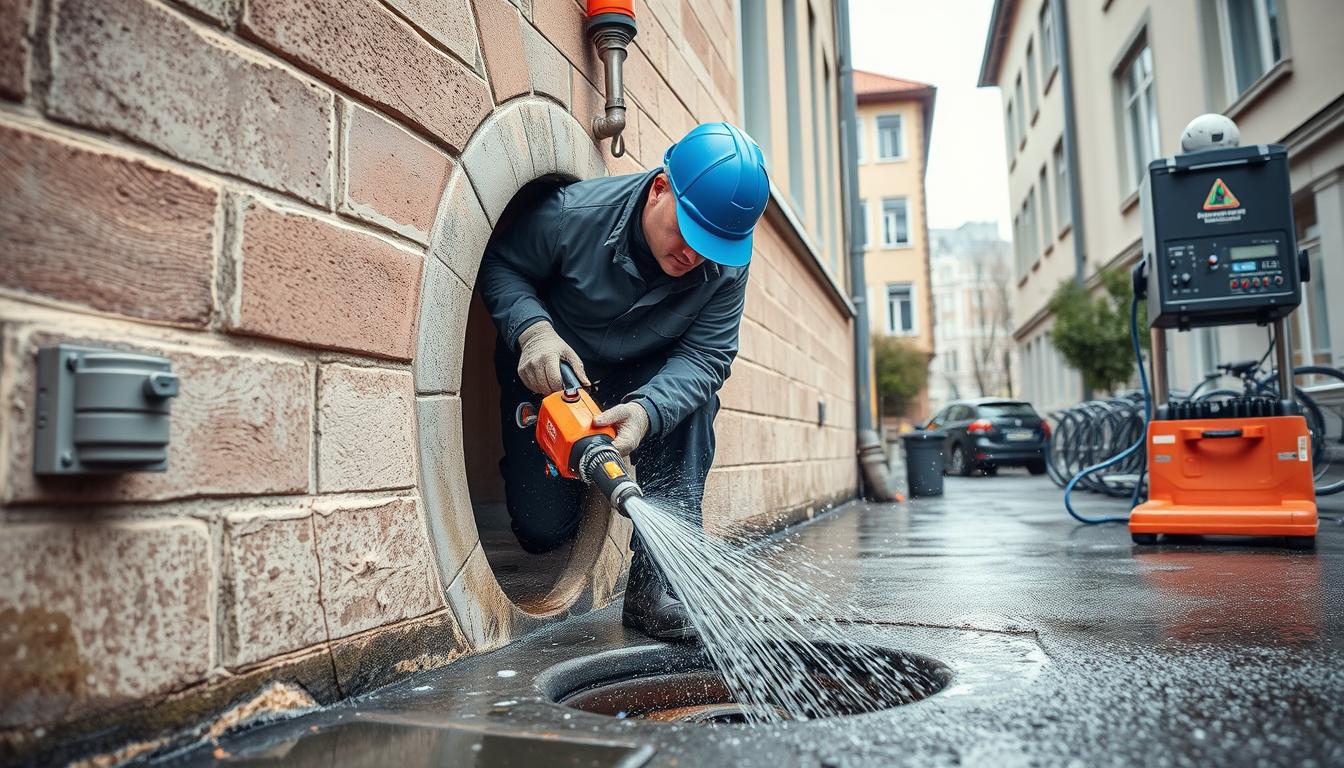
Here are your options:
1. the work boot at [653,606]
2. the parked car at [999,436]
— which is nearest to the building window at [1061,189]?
the parked car at [999,436]

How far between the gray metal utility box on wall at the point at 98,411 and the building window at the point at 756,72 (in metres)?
6.02

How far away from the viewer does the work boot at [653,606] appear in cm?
294

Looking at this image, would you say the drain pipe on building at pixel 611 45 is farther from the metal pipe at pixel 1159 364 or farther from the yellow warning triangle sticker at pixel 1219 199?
the metal pipe at pixel 1159 364

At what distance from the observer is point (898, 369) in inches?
1323

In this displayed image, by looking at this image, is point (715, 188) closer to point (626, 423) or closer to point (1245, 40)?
point (626, 423)

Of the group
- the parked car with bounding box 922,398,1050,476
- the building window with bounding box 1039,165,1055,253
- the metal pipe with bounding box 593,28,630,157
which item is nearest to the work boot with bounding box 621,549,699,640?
the metal pipe with bounding box 593,28,630,157

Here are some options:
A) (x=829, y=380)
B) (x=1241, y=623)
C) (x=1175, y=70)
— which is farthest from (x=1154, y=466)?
(x=1175, y=70)

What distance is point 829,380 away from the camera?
32.8 feet

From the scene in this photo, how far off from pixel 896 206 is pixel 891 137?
101 inches

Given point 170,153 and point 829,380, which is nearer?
point 170,153

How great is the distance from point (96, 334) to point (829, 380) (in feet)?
28.9

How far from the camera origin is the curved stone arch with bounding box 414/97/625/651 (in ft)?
8.26

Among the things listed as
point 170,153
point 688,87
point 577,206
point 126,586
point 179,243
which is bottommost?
point 126,586

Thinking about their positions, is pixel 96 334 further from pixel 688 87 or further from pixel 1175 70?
pixel 1175 70
